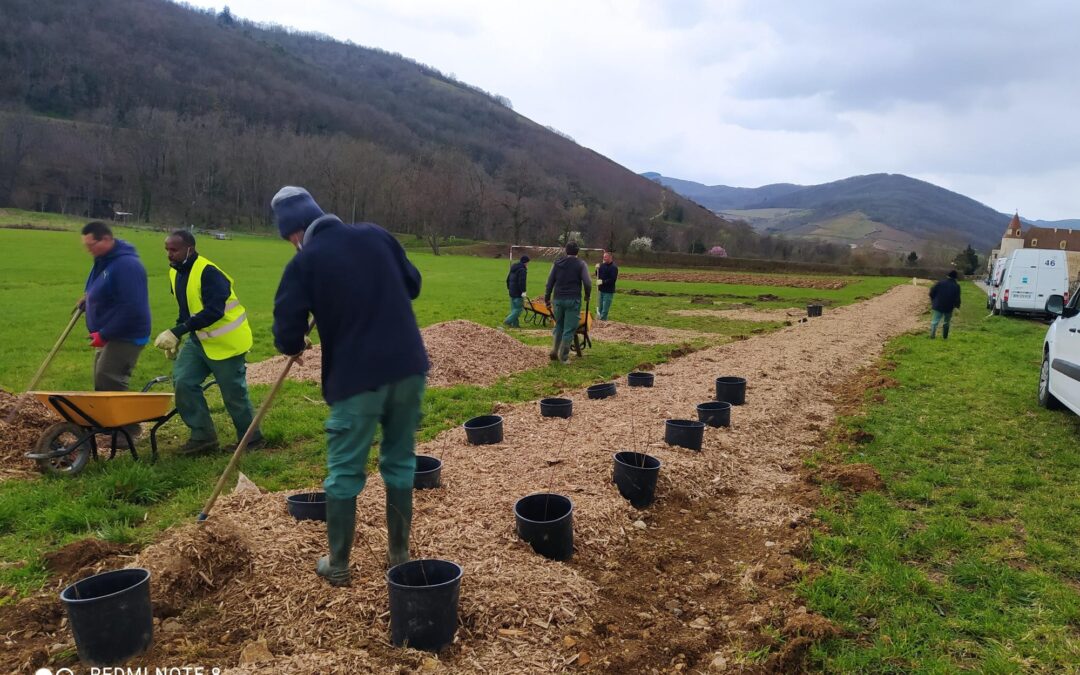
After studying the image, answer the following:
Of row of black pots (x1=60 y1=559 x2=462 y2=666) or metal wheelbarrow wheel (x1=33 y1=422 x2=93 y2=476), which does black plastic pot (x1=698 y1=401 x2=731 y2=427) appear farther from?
metal wheelbarrow wheel (x1=33 y1=422 x2=93 y2=476)

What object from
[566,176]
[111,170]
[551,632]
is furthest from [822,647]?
[566,176]

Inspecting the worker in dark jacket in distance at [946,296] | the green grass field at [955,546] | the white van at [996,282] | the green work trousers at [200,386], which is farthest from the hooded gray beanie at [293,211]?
the white van at [996,282]

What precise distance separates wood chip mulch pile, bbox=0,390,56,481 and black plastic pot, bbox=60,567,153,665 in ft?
13.2

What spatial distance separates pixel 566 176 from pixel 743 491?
18060 centimetres

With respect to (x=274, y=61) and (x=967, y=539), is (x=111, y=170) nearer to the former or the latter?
(x=274, y=61)

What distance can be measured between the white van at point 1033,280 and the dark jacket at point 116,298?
30.2 m

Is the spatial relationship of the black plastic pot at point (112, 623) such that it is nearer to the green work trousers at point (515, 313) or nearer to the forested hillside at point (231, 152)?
the green work trousers at point (515, 313)

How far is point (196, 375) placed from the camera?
670cm

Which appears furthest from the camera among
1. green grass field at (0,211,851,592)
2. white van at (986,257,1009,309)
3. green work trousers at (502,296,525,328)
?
white van at (986,257,1009,309)

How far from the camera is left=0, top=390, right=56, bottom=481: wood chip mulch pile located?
20.8 feet

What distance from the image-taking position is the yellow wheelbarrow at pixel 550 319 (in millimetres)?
14092

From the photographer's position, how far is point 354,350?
3613 millimetres

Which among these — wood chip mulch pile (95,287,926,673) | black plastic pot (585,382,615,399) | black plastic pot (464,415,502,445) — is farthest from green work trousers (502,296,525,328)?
black plastic pot (464,415,502,445)

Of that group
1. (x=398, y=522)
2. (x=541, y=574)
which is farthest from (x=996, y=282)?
(x=398, y=522)
